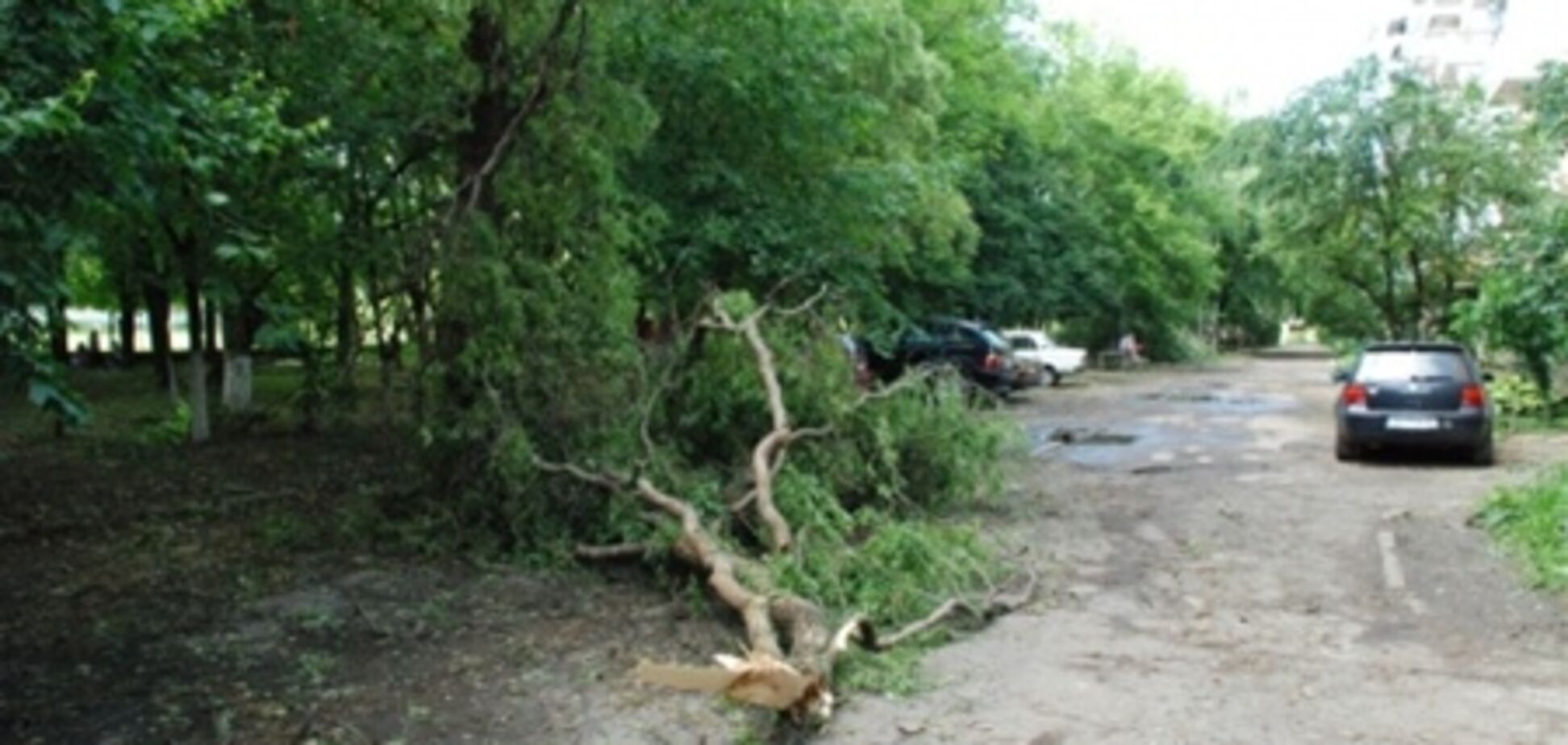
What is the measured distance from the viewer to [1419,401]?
1298 centimetres

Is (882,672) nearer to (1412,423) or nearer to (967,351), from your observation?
(1412,423)

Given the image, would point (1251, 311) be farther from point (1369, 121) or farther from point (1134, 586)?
point (1134, 586)

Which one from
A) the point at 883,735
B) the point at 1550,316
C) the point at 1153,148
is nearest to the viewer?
the point at 883,735

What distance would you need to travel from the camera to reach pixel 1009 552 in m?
8.88

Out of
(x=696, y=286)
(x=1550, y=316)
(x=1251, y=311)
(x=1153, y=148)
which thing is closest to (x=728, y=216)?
(x=696, y=286)

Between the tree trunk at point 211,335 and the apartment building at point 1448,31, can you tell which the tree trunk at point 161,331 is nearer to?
the tree trunk at point 211,335

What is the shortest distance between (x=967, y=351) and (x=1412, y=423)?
422 inches

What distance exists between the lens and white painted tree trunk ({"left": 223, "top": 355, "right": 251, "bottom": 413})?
53.1 ft

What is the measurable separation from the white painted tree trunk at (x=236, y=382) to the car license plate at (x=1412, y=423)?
14.8m

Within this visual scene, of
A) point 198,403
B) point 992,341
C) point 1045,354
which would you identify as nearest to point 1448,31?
point 1045,354

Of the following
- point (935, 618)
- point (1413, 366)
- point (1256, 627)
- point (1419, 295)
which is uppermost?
point (1419, 295)

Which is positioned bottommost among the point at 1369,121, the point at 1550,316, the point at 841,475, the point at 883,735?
the point at 883,735

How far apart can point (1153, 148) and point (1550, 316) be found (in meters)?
19.7

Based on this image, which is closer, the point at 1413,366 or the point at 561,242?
the point at 561,242
